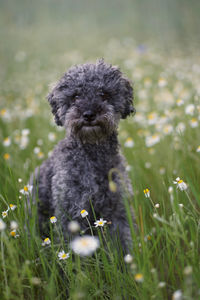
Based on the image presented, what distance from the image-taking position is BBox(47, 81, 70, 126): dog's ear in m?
3.49

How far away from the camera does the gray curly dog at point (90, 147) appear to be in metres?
3.20

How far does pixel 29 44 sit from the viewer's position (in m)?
14.2

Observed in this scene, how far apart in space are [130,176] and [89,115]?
4.38ft

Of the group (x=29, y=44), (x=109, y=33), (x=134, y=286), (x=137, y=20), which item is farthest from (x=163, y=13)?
(x=134, y=286)

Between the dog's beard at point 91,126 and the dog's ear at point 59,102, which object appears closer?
the dog's beard at point 91,126

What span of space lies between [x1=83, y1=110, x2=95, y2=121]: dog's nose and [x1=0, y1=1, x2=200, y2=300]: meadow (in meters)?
0.79

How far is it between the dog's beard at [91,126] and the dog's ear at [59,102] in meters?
0.19

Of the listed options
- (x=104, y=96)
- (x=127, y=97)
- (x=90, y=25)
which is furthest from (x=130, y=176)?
(x=90, y=25)

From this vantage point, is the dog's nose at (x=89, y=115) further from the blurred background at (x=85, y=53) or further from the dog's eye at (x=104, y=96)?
the blurred background at (x=85, y=53)

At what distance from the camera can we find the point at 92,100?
3.20 meters

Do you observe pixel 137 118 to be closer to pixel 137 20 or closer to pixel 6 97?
pixel 6 97

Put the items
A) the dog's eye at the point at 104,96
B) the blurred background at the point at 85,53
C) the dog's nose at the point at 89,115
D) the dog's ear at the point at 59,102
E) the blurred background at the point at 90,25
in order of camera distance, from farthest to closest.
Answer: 1. the blurred background at the point at 90,25
2. the blurred background at the point at 85,53
3. the dog's ear at the point at 59,102
4. the dog's eye at the point at 104,96
5. the dog's nose at the point at 89,115

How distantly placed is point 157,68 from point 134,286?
8.12 meters

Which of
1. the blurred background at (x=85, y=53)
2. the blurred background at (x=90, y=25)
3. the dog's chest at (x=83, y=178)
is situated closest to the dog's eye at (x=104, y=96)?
the dog's chest at (x=83, y=178)
